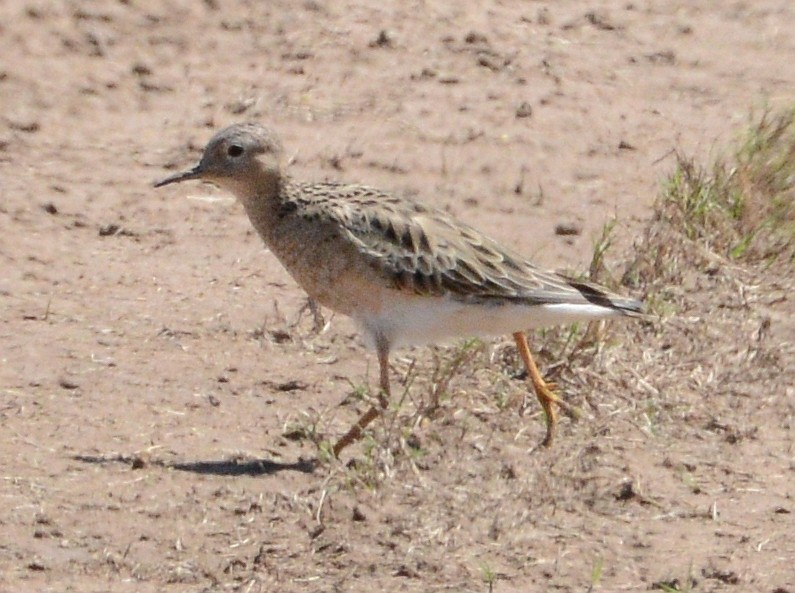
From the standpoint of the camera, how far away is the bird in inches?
315

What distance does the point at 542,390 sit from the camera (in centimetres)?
816

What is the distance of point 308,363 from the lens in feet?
28.9

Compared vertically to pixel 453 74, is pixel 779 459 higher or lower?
lower

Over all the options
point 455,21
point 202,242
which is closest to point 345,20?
point 455,21

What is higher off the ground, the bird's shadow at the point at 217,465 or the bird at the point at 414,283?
the bird at the point at 414,283

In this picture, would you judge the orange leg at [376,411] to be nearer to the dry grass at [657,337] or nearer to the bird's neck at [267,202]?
the dry grass at [657,337]

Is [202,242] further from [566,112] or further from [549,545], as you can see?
[549,545]

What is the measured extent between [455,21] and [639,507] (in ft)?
18.3

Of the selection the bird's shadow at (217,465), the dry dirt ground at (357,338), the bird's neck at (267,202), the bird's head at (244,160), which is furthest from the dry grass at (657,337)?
the bird's head at (244,160)

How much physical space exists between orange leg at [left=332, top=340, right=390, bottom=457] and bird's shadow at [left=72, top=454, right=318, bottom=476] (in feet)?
0.46

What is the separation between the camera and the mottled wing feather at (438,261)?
8008 millimetres

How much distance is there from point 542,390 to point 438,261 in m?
0.73

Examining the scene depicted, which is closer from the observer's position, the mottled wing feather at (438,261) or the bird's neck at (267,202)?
the mottled wing feather at (438,261)

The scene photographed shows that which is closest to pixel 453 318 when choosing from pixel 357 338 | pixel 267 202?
pixel 267 202
